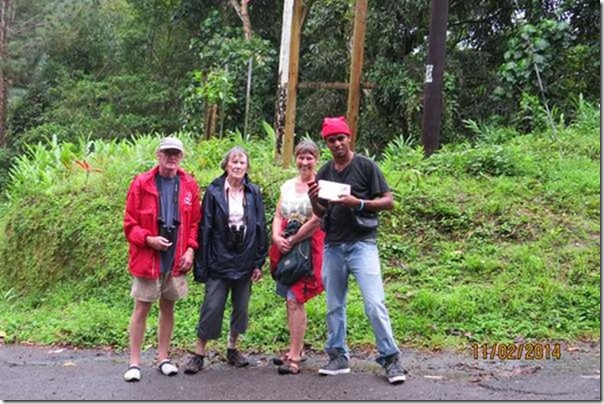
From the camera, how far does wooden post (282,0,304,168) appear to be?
842 centimetres

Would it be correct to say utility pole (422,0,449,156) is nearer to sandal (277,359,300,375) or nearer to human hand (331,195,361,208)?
human hand (331,195,361,208)

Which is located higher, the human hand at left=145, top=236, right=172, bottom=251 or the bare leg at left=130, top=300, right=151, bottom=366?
the human hand at left=145, top=236, right=172, bottom=251

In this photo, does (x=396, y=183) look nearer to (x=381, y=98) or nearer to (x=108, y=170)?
(x=108, y=170)

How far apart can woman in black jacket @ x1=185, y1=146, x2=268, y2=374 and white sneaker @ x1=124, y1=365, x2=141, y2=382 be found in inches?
14.7

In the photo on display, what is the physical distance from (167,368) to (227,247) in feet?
3.34

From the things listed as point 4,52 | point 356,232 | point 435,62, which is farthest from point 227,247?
point 4,52

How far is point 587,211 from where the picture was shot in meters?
7.38

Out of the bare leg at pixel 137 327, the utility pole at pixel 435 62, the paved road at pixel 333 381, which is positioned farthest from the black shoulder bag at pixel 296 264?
the utility pole at pixel 435 62

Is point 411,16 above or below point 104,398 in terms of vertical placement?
above

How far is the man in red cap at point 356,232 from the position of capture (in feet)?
15.4

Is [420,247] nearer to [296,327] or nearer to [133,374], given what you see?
[296,327]

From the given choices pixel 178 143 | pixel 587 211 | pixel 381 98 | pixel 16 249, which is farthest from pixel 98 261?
pixel 381 98

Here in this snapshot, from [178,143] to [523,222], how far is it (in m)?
4.06

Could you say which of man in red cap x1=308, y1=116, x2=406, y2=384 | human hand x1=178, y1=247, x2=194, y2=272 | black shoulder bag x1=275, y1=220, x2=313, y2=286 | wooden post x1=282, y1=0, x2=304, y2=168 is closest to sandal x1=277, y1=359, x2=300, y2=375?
man in red cap x1=308, y1=116, x2=406, y2=384
